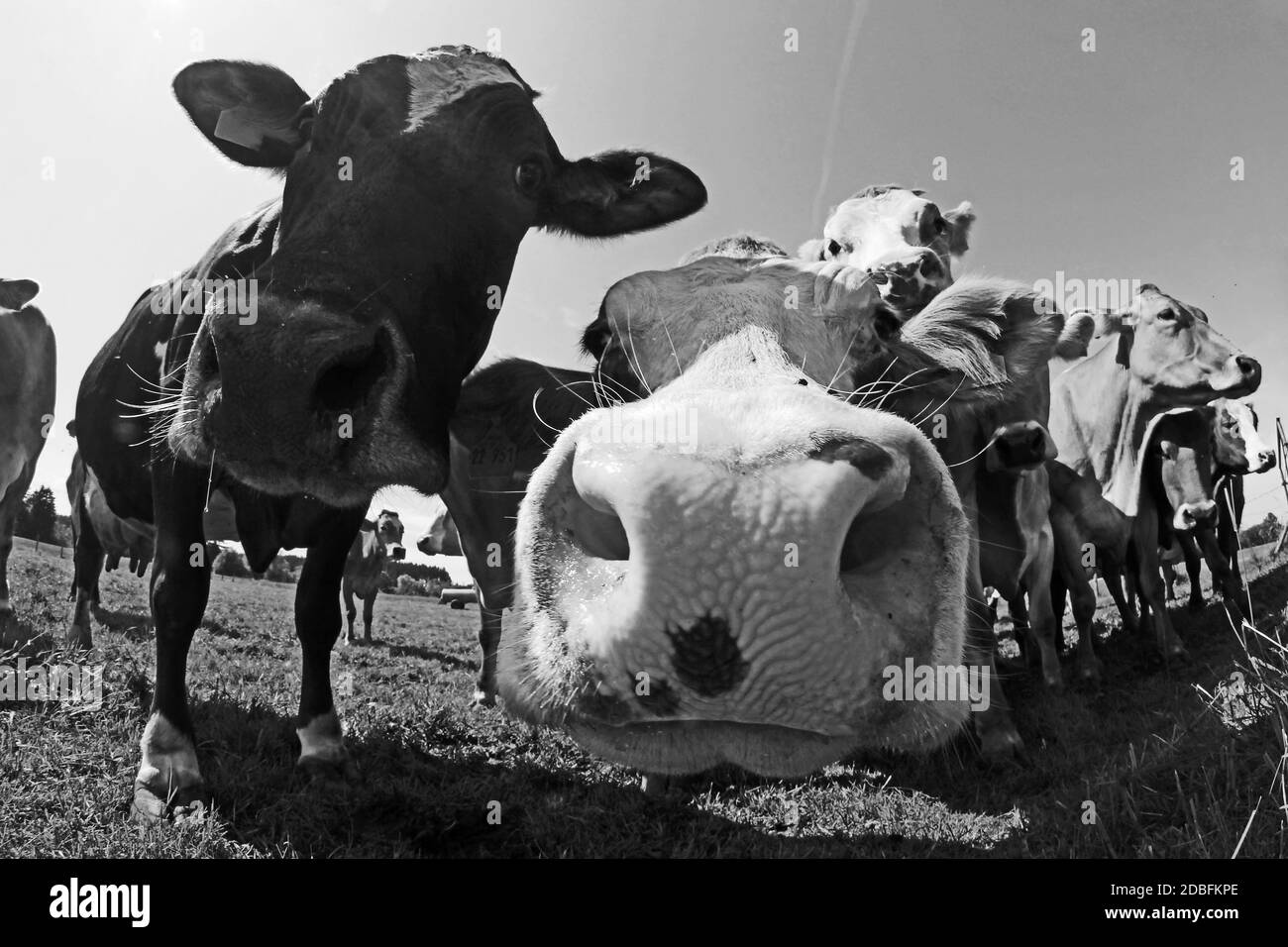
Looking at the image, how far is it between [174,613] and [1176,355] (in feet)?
33.2

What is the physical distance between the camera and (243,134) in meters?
3.66

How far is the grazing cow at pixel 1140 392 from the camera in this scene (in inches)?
324

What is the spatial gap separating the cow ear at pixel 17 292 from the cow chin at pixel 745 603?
8.44m

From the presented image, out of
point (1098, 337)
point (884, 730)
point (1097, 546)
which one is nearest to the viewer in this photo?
point (884, 730)

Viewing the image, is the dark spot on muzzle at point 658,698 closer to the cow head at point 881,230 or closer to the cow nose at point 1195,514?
the cow head at point 881,230

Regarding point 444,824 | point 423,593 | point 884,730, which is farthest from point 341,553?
point 423,593

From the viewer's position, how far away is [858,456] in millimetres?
1672

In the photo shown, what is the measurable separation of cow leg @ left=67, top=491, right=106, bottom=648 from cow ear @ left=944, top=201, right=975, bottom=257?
10.9m

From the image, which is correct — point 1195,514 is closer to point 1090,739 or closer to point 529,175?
point 1090,739

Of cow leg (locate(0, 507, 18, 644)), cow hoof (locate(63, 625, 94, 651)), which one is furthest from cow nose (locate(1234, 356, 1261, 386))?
cow leg (locate(0, 507, 18, 644))
